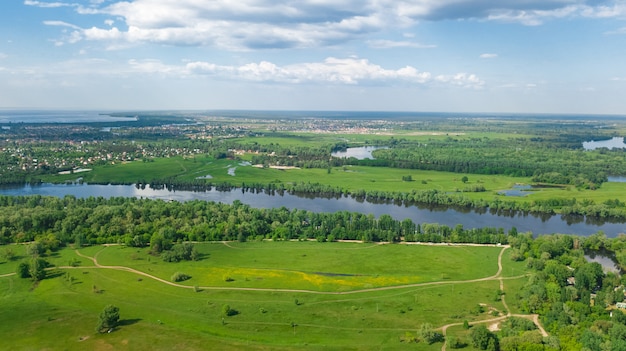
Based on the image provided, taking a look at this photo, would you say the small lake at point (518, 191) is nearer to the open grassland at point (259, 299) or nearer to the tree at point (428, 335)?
the open grassland at point (259, 299)

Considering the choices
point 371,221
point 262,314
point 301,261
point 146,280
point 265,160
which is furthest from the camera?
point 265,160

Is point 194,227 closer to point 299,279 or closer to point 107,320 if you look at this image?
point 299,279

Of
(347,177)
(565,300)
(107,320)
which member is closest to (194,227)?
(107,320)

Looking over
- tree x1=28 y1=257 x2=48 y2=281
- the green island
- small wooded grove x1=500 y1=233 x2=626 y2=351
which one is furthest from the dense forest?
tree x1=28 y1=257 x2=48 y2=281

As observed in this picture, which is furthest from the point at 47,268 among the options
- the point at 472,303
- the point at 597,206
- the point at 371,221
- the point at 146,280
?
the point at 597,206

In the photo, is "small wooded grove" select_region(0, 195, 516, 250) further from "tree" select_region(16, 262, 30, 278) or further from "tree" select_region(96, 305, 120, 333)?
"tree" select_region(96, 305, 120, 333)

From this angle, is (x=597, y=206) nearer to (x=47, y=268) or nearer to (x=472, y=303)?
(x=472, y=303)
